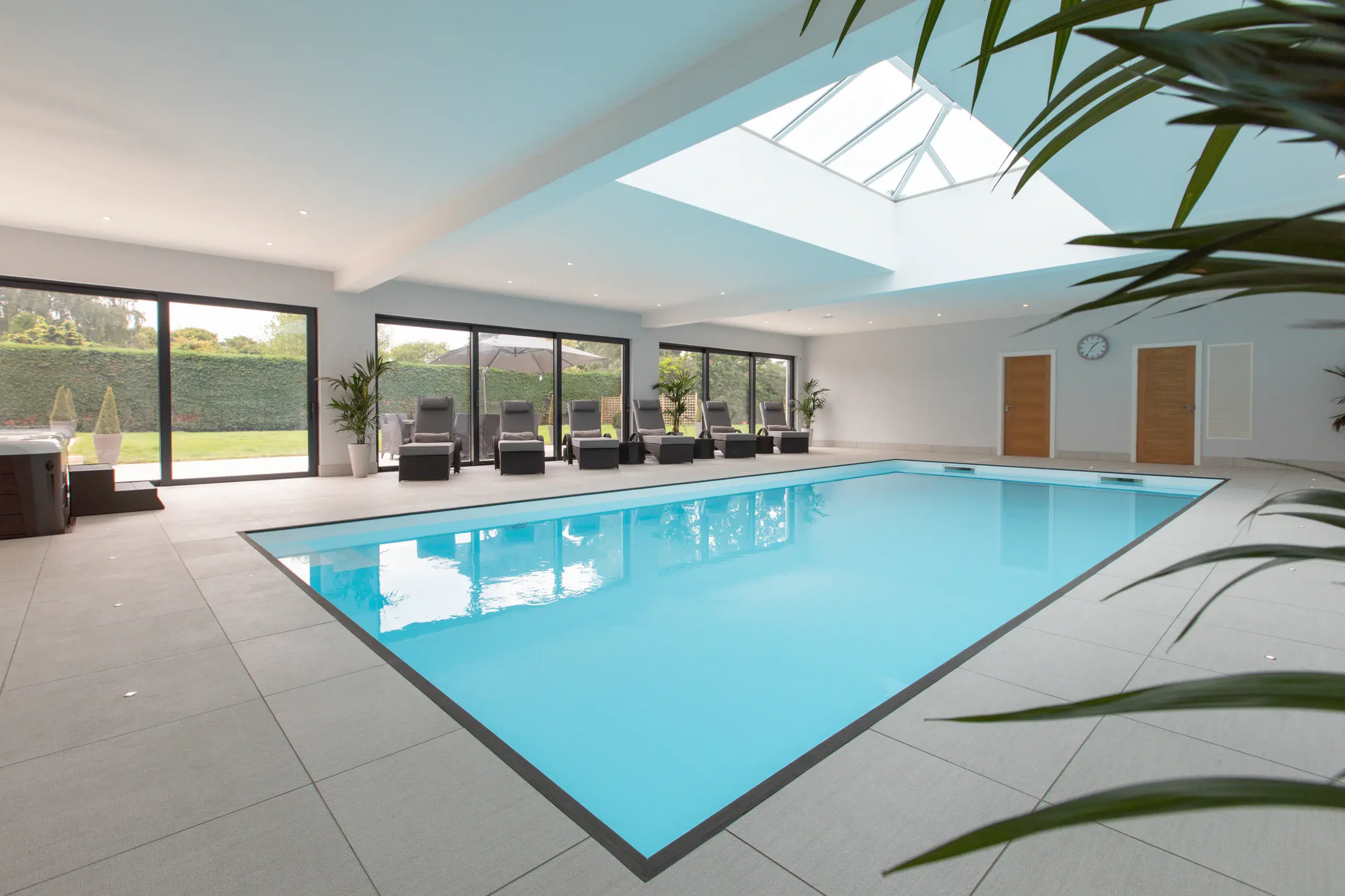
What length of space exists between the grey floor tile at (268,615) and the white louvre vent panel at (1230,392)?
1317 cm

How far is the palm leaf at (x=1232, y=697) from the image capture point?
0.43 metres

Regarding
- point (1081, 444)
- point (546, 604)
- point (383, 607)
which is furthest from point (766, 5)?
point (1081, 444)

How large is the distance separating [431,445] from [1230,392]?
1231 centimetres

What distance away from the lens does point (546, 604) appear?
4355 millimetres

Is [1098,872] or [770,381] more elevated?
[770,381]

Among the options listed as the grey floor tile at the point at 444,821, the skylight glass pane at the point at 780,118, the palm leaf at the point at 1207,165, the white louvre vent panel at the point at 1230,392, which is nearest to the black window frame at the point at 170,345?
the skylight glass pane at the point at 780,118

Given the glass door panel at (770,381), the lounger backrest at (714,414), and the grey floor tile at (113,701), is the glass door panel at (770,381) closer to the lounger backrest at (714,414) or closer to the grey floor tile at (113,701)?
the lounger backrest at (714,414)

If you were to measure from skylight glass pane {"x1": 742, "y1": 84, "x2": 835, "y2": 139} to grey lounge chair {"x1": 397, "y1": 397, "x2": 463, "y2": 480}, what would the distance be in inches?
217

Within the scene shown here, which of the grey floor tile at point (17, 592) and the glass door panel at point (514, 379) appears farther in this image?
the glass door panel at point (514, 379)

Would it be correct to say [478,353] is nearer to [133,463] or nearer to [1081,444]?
[133,463]

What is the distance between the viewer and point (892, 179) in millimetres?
9180

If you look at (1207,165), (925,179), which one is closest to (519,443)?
(925,179)

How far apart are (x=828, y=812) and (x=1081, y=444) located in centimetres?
1319

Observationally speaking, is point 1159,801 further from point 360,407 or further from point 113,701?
point 360,407
